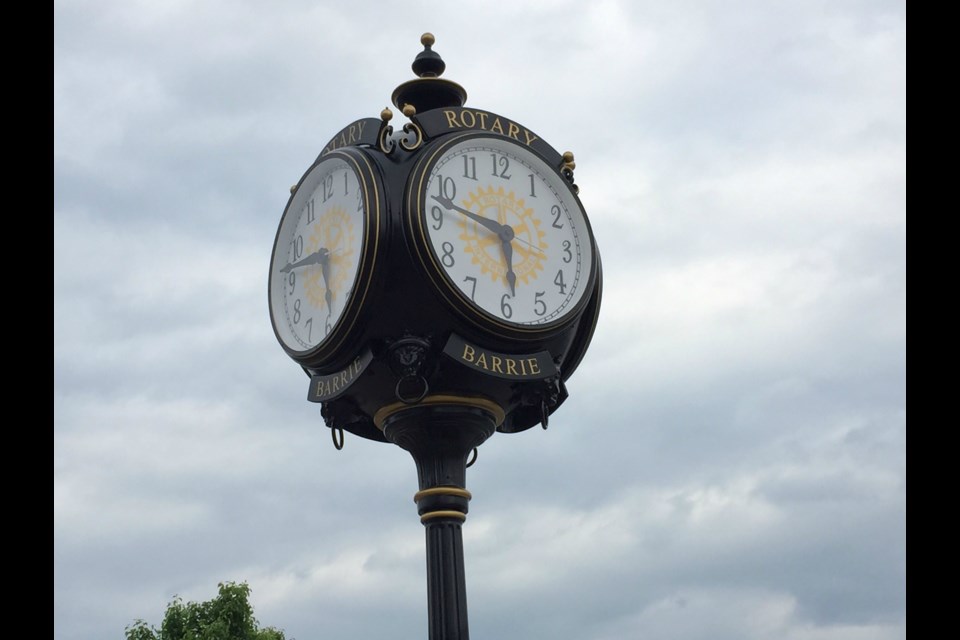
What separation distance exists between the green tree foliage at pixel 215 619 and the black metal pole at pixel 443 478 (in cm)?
1643

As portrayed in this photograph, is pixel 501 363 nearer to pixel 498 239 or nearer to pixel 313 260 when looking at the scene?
pixel 498 239

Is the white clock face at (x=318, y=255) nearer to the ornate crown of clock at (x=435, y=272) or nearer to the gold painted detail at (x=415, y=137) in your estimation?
the ornate crown of clock at (x=435, y=272)

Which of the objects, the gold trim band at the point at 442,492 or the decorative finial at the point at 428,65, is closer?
the gold trim band at the point at 442,492

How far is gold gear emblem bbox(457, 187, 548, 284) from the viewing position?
8.63 meters

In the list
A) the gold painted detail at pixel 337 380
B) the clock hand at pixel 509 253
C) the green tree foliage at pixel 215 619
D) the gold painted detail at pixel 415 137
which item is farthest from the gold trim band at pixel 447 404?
the green tree foliage at pixel 215 619

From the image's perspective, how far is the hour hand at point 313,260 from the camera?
8.98 meters

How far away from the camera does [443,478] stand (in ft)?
29.5

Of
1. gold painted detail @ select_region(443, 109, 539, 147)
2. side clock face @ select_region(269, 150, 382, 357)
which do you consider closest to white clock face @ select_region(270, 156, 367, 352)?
side clock face @ select_region(269, 150, 382, 357)

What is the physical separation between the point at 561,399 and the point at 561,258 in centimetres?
98

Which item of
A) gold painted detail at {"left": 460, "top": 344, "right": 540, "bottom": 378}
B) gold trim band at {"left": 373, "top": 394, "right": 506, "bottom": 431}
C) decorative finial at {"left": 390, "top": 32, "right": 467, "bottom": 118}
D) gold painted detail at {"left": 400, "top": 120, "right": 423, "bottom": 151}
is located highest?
A: decorative finial at {"left": 390, "top": 32, "right": 467, "bottom": 118}

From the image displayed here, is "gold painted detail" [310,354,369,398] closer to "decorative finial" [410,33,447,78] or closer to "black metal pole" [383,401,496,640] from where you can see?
"black metal pole" [383,401,496,640]

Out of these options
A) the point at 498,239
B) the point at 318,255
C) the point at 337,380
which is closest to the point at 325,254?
the point at 318,255
